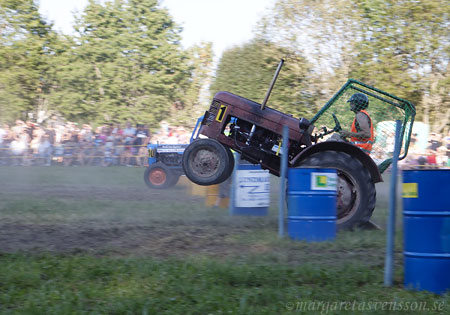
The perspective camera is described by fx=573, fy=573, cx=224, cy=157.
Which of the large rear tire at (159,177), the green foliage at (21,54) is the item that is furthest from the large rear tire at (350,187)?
the green foliage at (21,54)

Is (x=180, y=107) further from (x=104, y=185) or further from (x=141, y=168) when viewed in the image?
(x=104, y=185)

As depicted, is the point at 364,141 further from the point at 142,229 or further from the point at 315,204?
the point at 142,229

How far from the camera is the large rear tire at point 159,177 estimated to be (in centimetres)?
1728

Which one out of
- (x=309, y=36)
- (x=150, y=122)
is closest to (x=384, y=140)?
(x=309, y=36)

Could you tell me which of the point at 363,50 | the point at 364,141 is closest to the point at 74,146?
the point at 363,50

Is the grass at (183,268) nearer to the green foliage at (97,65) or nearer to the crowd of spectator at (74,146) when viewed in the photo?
the crowd of spectator at (74,146)

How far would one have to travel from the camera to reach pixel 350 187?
8.24 m

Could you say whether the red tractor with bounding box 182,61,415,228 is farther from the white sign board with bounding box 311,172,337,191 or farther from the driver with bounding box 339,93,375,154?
the white sign board with bounding box 311,172,337,191

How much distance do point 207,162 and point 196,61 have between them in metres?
34.4

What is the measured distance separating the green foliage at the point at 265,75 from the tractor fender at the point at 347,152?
1928cm

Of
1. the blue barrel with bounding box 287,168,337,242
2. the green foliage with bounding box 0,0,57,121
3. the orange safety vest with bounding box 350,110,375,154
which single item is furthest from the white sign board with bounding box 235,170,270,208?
the green foliage with bounding box 0,0,57,121

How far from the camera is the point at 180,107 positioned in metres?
41.2

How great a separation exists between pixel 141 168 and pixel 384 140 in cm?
1560

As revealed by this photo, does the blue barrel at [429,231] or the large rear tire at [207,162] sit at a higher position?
the large rear tire at [207,162]
